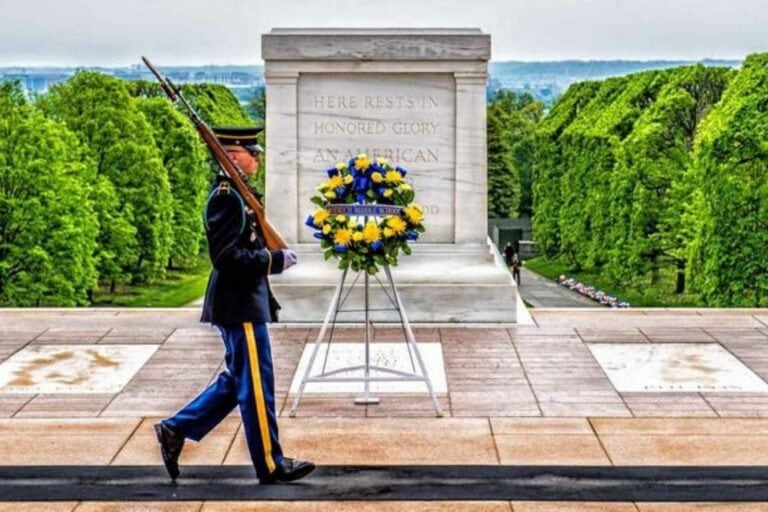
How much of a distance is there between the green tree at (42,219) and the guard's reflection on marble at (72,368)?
1857 cm

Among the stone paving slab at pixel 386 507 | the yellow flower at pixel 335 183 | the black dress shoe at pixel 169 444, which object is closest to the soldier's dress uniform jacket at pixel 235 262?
the black dress shoe at pixel 169 444

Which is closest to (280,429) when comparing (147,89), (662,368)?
(662,368)

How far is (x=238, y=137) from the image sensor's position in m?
6.29

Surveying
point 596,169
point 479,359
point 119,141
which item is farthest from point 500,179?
point 479,359

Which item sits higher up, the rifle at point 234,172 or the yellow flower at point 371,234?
the rifle at point 234,172

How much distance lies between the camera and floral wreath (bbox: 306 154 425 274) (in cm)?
748

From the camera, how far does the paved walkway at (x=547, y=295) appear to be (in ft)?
137

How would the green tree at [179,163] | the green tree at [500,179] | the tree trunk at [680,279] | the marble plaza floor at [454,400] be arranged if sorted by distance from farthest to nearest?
the green tree at [500,179] < the green tree at [179,163] < the tree trunk at [680,279] < the marble plaza floor at [454,400]

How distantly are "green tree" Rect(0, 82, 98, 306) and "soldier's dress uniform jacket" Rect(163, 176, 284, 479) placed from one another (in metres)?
22.0

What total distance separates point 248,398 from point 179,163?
35391 mm

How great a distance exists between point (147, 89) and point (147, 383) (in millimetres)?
42163

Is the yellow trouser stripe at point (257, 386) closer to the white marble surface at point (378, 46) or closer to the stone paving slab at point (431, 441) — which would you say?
the stone paving slab at point (431, 441)

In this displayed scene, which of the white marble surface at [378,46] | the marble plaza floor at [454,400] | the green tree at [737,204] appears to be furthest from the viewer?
the green tree at [737,204]

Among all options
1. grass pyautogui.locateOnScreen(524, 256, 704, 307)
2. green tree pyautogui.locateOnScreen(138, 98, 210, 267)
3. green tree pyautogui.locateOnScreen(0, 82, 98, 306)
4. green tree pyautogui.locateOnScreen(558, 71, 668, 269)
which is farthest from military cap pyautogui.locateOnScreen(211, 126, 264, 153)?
green tree pyautogui.locateOnScreen(558, 71, 668, 269)
